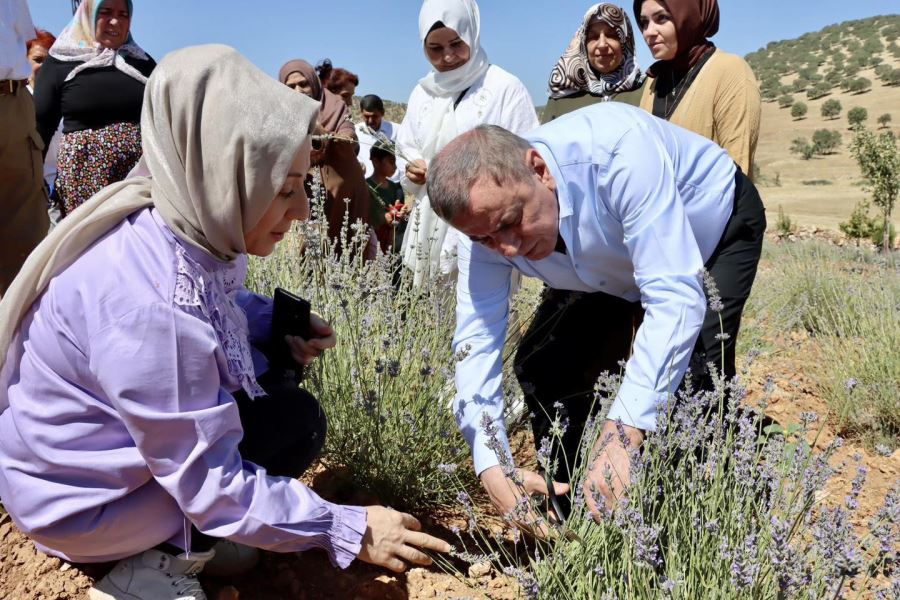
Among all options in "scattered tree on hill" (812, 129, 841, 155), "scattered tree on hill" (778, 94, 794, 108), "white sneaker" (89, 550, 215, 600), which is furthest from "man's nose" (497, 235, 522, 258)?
"scattered tree on hill" (778, 94, 794, 108)

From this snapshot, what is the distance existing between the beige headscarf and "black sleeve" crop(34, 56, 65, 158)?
2.68m

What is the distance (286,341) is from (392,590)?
2.29ft

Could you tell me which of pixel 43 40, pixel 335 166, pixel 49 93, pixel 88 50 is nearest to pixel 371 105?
pixel 335 166

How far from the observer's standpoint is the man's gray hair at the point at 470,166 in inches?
69.6

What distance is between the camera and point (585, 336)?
251cm

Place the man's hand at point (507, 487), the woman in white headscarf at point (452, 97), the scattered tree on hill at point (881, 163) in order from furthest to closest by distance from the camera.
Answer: the scattered tree on hill at point (881, 163)
the woman in white headscarf at point (452, 97)
the man's hand at point (507, 487)

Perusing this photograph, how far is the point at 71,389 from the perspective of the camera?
1451mm

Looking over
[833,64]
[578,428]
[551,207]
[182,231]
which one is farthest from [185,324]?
[833,64]

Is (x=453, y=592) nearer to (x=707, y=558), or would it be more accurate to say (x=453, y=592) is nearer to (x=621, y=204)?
(x=707, y=558)

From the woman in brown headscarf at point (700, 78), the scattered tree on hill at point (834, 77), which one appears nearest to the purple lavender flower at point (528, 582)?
the woman in brown headscarf at point (700, 78)

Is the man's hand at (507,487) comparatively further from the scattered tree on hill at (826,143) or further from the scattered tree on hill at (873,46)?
the scattered tree on hill at (873,46)

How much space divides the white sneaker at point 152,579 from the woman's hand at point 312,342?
1.90 feet

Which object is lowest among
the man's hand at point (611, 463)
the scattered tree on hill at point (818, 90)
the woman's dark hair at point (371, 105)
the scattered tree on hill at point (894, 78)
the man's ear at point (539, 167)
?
the man's hand at point (611, 463)

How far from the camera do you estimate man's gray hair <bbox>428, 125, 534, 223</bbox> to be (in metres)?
1.77
